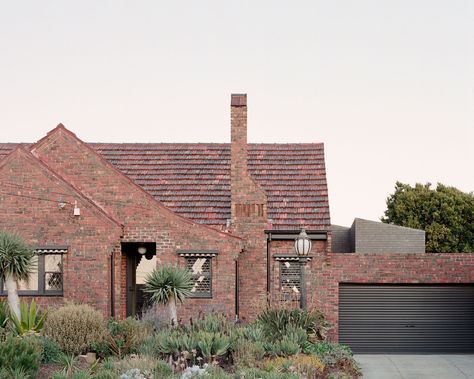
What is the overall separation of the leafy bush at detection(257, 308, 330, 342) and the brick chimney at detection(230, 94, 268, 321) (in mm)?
3265

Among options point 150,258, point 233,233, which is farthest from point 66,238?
point 233,233

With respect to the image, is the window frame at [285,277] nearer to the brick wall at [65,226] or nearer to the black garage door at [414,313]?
the black garage door at [414,313]

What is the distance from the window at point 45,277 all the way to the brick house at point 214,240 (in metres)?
0.03

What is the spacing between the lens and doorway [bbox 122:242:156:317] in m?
25.9

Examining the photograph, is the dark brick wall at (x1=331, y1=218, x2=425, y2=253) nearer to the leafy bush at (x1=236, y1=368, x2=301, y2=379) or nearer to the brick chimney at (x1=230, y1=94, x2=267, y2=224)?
the brick chimney at (x1=230, y1=94, x2=267, y2=224)

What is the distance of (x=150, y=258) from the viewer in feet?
85.7

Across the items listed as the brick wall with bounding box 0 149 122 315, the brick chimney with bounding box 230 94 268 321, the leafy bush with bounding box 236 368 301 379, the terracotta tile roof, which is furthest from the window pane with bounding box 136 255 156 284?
the leafy bush with bounding box 236 368 301 379

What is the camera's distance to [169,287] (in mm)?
21625

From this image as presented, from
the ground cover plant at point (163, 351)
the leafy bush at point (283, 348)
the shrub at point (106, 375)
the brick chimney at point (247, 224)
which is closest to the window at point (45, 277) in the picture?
the ground cover plant at point (163, 351)

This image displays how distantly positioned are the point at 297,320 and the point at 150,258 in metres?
6.40

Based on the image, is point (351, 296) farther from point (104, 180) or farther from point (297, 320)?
point (104, 180)

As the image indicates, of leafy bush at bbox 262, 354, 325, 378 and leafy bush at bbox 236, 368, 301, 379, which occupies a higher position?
leafy bush at bbox 236, 368, 301, 379

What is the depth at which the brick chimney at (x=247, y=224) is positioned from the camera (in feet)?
85.6

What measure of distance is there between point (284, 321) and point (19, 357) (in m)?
8.02
